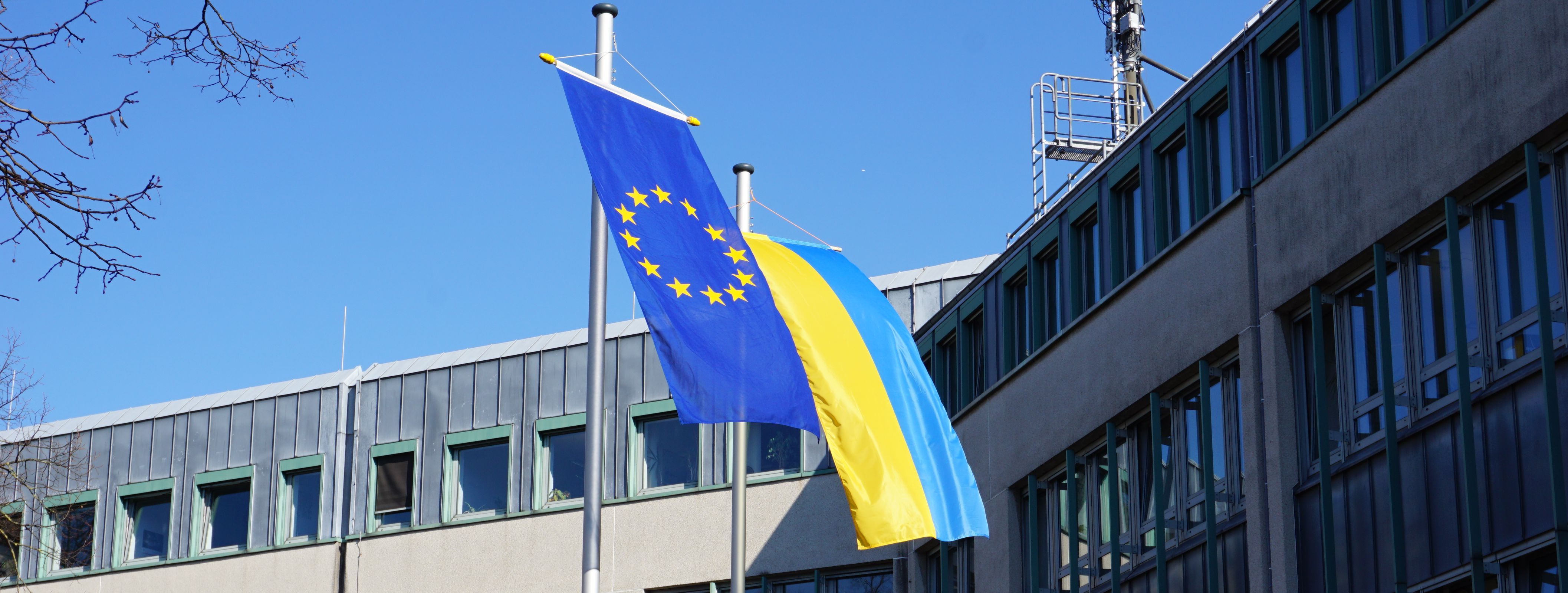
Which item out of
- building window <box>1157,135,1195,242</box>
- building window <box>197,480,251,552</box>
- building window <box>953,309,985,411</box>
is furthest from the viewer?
building window <box>197,480,251,552</box>

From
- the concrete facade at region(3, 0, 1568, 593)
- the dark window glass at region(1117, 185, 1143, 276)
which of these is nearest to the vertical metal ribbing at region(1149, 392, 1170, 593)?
the concrete facade at region(3, 0, 1568, 593)

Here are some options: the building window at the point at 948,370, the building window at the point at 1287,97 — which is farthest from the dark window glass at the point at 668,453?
the building window at the point at 1287,97

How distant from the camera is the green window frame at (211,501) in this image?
3956cm

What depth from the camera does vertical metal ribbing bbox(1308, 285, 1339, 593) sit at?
18516 mm

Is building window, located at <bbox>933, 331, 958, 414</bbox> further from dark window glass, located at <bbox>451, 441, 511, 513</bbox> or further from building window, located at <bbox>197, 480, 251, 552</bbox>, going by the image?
building window, located at <bbox>197, 480, 251, 552</bbox>

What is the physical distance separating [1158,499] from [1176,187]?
3.61 metres

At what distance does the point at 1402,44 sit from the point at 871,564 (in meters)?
16.8

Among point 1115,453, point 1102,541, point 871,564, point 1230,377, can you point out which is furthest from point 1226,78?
point 871,564

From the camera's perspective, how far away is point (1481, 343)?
16.7m

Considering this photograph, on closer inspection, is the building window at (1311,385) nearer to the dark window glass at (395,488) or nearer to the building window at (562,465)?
the building window at (562,465)

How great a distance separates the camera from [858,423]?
650 inches

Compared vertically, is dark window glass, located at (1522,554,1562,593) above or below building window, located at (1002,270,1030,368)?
below

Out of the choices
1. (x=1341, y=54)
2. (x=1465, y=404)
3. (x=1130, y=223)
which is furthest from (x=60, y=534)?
(x=1465, y=404)

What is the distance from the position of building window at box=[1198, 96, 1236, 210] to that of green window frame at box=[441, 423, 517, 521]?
1808 cm
